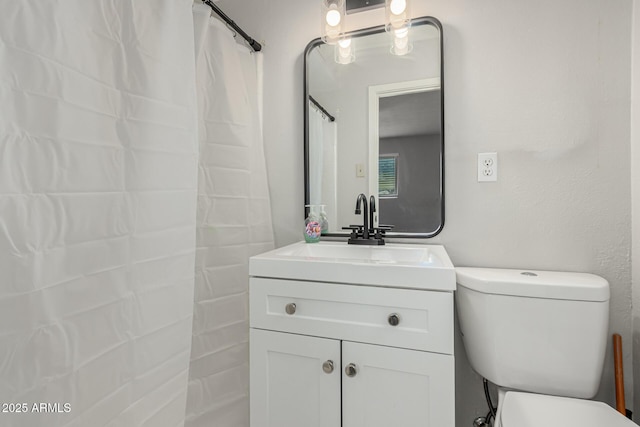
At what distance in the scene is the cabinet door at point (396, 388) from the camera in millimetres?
833

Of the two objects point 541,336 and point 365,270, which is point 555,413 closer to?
point 541,336

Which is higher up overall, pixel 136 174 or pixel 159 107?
pixel 159 107

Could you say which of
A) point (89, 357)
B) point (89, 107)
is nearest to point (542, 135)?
point (89, 107)

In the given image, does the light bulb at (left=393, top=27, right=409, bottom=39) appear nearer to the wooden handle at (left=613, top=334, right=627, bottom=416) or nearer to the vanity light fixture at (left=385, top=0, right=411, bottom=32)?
the vanity light fixture at (left=385, top=0, right=411, bottom=32)

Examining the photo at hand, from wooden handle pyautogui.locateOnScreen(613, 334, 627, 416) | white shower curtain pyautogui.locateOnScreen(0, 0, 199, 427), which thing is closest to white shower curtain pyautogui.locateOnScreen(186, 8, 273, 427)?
white shower curtain pyautogui.locateOnScreen(0, 0, 199, 427)

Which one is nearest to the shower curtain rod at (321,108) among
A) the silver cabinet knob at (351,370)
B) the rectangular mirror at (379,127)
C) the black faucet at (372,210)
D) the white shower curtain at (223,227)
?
the rectangular mirror at (379,127)

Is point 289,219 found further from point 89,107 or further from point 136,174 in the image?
point 89,107

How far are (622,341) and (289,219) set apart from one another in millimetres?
1355

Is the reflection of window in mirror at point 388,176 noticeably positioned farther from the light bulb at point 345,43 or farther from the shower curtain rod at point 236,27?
the shower curtain rod at point 236,27

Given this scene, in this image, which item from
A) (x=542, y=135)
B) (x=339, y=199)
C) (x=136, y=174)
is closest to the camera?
(x=136, y=174)

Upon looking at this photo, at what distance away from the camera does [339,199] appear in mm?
1443

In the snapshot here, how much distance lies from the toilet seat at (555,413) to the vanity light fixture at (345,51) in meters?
1.41

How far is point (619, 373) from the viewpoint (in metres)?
0.98

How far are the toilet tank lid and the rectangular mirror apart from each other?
0.30 metres
